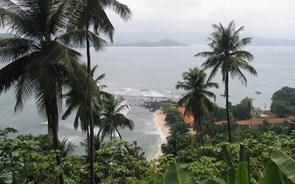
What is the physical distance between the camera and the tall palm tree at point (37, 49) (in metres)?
8.65

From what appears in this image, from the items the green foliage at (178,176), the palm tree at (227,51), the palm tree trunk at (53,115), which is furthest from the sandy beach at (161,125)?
the green foliage at (178,176)

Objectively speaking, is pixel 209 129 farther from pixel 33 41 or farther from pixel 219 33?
pixel 33 41

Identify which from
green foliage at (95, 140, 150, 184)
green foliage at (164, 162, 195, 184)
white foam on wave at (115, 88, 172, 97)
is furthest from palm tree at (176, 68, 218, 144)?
white foam on wave at (115, 88, 172, 97)

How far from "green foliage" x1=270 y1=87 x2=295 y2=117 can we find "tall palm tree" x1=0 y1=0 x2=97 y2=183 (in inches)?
2505

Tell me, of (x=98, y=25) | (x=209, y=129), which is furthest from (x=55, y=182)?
(x=209, y=129)

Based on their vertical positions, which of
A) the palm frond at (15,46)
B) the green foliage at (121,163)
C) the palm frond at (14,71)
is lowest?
the green foliage at (121,163)

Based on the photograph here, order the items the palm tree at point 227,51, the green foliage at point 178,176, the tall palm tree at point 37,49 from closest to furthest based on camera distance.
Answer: the green foliage at point 178,176
the tall palm tree at point 37,49
the palm tree at point 227,51

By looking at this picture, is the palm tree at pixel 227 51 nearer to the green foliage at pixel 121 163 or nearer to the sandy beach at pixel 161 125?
the green foliage at pixel 121 163

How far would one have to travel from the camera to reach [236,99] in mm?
87438

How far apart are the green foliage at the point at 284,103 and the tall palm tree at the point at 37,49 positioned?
63.6 metres

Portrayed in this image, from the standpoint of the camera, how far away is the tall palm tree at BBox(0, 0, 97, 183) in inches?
340

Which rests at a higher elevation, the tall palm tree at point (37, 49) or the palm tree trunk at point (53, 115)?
the tall palm tree at point (37, 49)

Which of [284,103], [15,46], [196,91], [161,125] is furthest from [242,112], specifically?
[15,46]

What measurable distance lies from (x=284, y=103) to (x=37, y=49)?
218 ft
